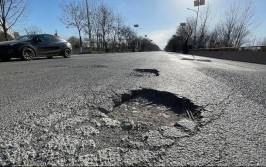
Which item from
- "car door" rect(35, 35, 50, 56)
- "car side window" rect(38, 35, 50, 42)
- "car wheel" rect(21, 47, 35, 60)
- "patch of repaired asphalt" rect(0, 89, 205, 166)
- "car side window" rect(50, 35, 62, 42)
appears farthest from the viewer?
"car side window" rect(50, 35, 62, 42)

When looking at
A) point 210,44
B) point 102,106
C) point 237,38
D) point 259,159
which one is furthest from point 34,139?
point 210,44

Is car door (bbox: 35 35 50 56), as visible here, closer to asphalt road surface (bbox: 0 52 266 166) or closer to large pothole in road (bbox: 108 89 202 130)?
asphalt road surface (bbox: 0 52 266 166)

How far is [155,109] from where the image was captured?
113 inches

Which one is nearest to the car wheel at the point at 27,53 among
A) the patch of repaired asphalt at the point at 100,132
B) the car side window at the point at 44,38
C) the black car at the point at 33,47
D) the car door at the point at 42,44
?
the black car at the point at 33,47

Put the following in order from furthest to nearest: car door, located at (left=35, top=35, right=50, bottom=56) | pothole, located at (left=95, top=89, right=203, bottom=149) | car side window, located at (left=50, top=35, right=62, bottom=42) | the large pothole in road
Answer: car side window, located at (left=50, top=35, right=62, bottom=42), car door, located at (left=35, top=35, right=50, bottom=56), the large pothole in road, pothole, located at (left=95, top=89, right=203, bottom=149)

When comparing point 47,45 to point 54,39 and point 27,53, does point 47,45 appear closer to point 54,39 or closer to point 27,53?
point 54,39

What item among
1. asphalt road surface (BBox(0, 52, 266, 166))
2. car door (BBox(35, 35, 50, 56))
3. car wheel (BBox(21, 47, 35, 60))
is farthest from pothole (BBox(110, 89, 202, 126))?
car door (BBox(35, 35, 50, 56))

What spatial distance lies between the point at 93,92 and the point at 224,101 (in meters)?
1.86

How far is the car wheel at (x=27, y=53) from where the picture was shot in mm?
10816

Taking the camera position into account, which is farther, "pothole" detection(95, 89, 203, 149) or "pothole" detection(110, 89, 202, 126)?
Answer: "pothole" detection(110, 89, 202, 126)

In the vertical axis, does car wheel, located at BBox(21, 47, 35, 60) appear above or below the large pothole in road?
above

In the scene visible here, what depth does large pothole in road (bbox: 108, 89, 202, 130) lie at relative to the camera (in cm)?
243

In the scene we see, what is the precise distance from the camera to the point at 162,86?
4020mm

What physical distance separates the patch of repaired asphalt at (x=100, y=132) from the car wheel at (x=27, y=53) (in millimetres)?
8842
